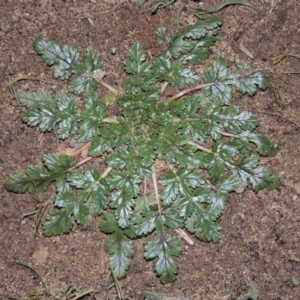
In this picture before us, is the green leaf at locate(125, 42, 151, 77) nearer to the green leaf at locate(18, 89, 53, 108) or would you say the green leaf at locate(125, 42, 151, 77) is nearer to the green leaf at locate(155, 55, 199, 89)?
the green leaf at locate(155, 55, 199, 89)

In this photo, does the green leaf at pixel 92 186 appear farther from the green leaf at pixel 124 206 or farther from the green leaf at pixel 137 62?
the green leaf at pixel 137 62

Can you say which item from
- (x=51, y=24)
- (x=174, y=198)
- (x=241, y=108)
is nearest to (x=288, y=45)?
(x=241, y=108)

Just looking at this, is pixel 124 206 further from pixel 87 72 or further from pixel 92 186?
pixel 87 72

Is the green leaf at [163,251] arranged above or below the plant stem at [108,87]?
below

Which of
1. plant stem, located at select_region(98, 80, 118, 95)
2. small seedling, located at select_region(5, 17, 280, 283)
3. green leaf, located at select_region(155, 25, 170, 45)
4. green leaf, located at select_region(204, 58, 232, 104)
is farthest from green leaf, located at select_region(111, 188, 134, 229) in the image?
green leaf, located at select_region(155, 25, 170, 45)

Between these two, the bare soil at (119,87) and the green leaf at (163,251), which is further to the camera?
the bare soil at (119,87)

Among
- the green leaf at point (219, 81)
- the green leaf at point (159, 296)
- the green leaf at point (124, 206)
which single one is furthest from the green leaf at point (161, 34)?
the green leaf at point (159, 296)
